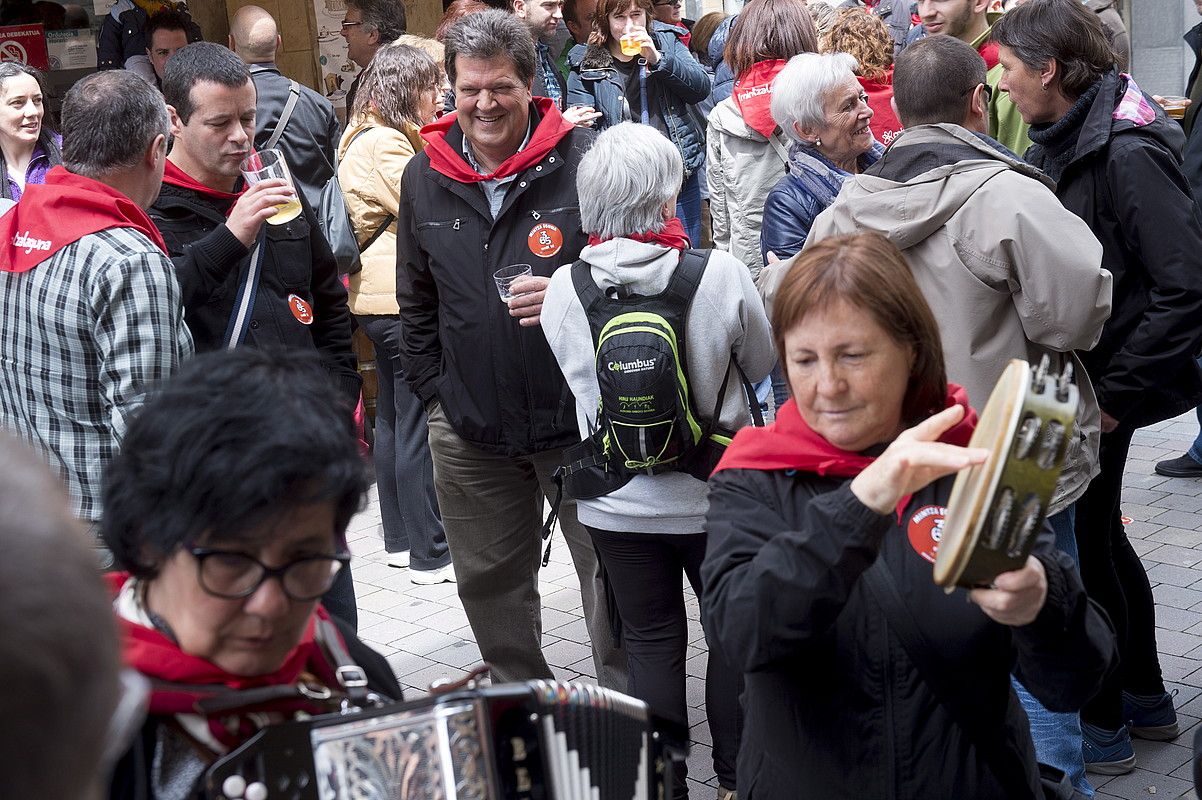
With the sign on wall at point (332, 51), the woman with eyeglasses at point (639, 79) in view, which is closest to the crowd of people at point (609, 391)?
the woman with eyeglasses at point (639, 79)

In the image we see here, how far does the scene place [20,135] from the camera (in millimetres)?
5832

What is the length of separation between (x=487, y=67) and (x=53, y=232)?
148 centimetres

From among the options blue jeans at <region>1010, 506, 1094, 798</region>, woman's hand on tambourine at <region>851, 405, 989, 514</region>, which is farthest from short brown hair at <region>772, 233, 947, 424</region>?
blue jeans at <region>1010, 506, 1094, 798</region>

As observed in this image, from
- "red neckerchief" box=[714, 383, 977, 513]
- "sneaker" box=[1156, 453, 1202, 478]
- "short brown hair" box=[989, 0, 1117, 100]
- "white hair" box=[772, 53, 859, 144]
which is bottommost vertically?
"sneaker" box=[1156, 453, 1202, 478]

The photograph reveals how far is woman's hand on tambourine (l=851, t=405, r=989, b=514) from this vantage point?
2.02m

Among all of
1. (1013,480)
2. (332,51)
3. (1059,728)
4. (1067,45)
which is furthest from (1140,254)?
(332,51)

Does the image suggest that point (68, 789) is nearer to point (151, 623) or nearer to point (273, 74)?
point (151, 623)

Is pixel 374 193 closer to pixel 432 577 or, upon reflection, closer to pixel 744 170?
pixel 432 577

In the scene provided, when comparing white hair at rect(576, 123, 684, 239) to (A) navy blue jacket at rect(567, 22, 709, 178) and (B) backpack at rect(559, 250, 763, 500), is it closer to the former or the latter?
(B) backpack at rect(559, 250, 763, 500)

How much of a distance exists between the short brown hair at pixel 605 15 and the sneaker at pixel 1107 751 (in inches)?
191

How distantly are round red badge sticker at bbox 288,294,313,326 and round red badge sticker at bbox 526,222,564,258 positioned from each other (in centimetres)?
76

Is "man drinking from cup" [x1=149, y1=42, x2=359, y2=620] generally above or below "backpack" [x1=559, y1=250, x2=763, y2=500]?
above

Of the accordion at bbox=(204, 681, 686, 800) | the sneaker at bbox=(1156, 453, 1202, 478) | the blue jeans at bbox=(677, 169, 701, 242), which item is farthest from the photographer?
the blue jeans at bbox=(677, 169, 701, 242)

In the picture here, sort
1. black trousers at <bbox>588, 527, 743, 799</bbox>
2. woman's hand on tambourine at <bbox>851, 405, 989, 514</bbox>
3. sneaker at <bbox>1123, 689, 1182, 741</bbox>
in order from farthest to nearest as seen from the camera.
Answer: sneaker at <bbox>1123, 689, 1182, 741</bbox>
black trousers at <bbox>588, 527, 743, 799</bbox>
woman's hand on tambourine at <bbox>851, 405, 989, 514</bbox>
